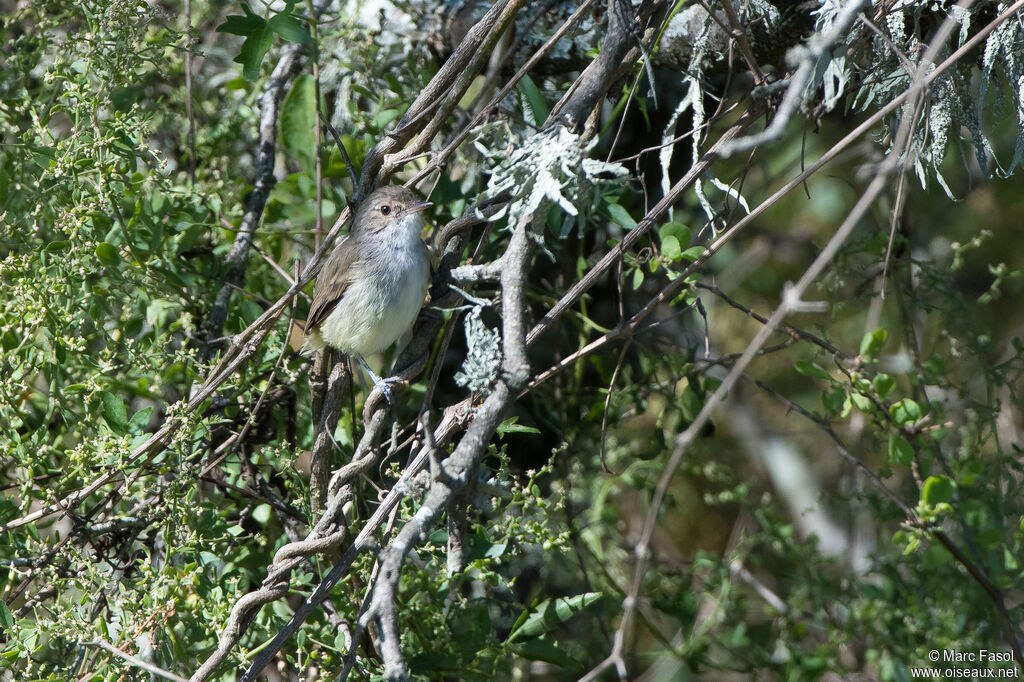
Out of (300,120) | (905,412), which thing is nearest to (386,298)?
(300,120)

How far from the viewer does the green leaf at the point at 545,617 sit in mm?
2430

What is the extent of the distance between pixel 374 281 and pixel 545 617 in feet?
4.11

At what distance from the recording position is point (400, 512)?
2242mm

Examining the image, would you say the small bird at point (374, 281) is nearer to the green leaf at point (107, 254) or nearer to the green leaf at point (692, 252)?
the green leaf at point (107, 254)

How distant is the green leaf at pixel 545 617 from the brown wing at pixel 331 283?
1.17 m

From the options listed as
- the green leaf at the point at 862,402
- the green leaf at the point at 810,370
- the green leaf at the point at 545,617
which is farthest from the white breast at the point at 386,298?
the green leaf at the point at 862,402

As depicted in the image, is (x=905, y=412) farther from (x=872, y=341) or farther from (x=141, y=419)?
(x=141, y=419)

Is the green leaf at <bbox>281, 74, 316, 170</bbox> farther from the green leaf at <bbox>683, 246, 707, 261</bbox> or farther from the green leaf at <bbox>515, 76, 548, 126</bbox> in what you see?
the green leaf at <bbox>683, 246, 707, 261</bbox>

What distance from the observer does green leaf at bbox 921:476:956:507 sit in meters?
2.54

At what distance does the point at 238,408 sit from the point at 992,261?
Answer: 3.76 meters

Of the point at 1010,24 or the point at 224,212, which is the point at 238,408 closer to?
the point at 224,212

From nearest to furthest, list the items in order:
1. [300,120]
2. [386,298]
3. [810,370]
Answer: [810,370], [386,298], [300,120]

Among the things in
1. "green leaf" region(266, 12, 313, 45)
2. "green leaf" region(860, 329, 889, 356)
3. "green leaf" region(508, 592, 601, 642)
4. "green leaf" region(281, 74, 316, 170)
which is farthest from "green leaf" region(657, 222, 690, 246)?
"green leaf" region(281, 74, 316, 170)

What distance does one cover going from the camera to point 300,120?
9.51 ft
